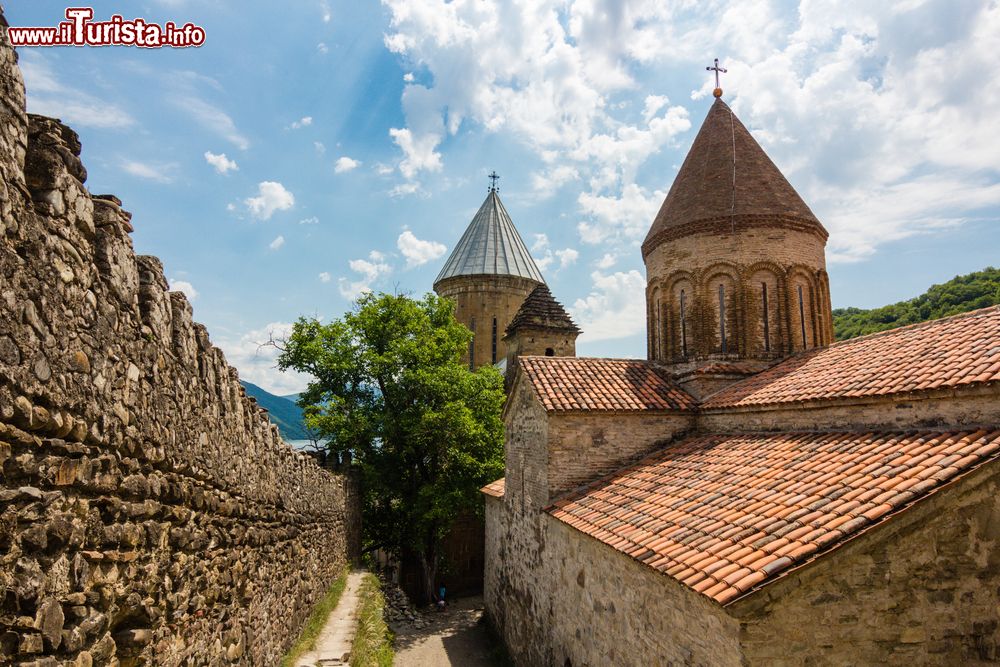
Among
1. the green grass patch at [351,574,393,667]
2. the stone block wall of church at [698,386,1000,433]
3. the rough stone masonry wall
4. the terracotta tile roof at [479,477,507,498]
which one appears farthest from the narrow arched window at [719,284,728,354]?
the rough stone masonry wall

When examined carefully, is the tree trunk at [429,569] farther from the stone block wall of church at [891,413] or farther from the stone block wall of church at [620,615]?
the stone block wall of church at [891,413]

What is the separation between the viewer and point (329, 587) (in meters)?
11.2

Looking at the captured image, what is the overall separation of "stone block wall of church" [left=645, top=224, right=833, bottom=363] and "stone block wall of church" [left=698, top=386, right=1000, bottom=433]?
2900 millimetres

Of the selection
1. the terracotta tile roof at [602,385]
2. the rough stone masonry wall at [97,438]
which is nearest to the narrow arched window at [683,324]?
the terracotta tile roof at [602,385]

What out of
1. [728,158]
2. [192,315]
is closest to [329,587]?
[192,315]

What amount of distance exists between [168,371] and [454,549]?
732 inches

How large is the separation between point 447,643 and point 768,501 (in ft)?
34.2

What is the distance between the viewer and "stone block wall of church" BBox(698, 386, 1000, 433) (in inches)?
229

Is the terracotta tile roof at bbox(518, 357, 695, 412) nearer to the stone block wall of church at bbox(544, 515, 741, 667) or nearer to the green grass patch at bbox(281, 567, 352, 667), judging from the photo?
the stone block wall of church at bbox(544, 515, 741, 667)

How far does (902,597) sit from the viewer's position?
4.84 meters

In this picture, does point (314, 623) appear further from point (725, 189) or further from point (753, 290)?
point (725, 189)

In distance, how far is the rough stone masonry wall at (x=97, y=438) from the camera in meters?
2.13

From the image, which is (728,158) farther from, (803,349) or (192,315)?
(192,315)

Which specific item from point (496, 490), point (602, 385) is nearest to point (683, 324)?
point (602, 385)
